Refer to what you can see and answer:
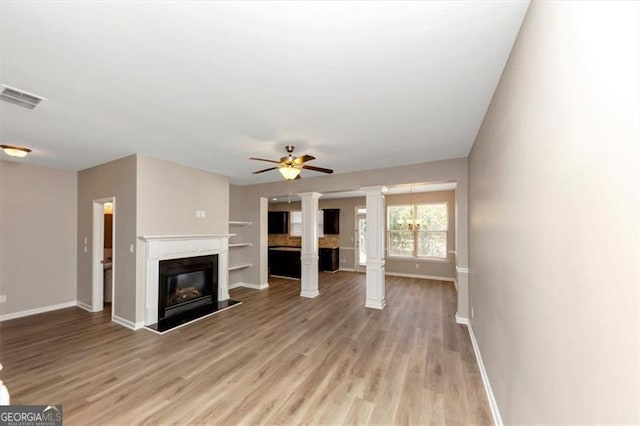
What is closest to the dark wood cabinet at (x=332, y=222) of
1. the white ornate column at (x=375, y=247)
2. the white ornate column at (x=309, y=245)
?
the white ornate column at (x=309, y=245)

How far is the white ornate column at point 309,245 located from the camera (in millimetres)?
5617

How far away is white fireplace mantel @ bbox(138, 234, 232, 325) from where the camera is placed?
3906mm

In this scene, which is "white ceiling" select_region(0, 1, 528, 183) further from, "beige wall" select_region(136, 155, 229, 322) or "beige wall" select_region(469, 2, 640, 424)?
"beige wall" select_region(136, 155, 229, 322)

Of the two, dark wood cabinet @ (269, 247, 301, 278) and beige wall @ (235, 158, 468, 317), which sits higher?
beige wall @ (235, 158, 468, 317)

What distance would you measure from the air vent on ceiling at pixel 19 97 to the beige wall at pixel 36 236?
10.7 feet

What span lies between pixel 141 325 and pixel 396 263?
6576mm

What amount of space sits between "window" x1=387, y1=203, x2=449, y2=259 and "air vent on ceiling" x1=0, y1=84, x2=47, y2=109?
701 cm

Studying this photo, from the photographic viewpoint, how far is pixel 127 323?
388 cm

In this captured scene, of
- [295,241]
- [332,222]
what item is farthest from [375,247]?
[295,241]

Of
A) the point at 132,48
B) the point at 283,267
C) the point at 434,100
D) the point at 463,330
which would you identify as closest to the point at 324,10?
the point at 132,48

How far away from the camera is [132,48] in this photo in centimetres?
Answer: 158

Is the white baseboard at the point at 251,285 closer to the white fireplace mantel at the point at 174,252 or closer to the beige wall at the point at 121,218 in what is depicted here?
the white fireplace mantel at the point at 174,252

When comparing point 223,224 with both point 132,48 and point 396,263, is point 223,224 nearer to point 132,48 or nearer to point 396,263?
point 132,48

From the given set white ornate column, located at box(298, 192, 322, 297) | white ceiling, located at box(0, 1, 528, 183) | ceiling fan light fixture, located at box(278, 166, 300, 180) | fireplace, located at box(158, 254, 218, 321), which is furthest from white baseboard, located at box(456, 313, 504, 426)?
fireplace, located at box(158, 254, 218, 321)
